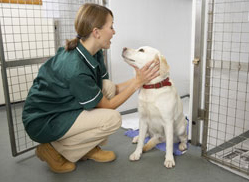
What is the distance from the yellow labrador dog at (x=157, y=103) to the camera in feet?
5.49

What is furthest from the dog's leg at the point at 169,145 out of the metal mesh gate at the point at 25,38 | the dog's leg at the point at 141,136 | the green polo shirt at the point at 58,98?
the metal mesh gate at the point at 25,38

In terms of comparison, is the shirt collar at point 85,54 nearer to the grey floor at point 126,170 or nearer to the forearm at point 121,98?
the forearm at point 121,98

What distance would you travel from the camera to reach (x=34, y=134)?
1.65 metres

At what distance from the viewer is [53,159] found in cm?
172

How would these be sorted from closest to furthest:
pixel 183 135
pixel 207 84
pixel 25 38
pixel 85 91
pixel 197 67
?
pixel 85 91 → pixel 207 84 → pixel 197 67 → pixel 183 135 → pixel 25 38

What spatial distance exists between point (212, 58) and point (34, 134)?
1.31m

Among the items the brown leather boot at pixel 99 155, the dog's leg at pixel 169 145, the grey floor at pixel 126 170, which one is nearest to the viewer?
the grey floor at pixel 126 170

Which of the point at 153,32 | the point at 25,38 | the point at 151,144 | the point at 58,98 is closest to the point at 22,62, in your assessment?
the point at 58,98

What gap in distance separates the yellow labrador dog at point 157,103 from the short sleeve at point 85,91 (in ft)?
1.06

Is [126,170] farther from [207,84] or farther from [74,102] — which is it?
[207,84]

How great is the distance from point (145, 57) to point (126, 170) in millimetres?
766

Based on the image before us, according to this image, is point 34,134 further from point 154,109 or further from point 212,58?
point 212,58

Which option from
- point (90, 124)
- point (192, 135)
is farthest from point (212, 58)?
point (90, 124)

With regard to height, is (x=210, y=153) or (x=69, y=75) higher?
(x=69, y=75)
